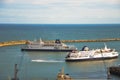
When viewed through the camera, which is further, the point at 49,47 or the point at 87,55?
the point at 49,47

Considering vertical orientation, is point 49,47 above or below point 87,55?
above

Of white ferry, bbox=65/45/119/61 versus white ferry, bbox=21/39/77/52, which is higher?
white ferry, bbox=21/39/77/52

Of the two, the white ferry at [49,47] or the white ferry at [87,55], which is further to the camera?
the white ferry at [49,47]

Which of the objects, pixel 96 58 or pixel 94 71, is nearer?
pixel 94 71

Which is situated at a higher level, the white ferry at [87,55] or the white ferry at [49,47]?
the white ferry at [49,47]

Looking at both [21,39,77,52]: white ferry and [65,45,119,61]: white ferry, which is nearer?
[65,45,119,61]: white ferry

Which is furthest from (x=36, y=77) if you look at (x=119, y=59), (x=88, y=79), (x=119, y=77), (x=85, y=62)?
(x=119, y=59)

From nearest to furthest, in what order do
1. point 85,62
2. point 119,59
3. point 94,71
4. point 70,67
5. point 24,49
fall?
point 94,71
point 70,67
point 85,62
point 119,59
point 24,49

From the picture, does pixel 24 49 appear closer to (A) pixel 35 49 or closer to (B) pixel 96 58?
(A) pixel 35 49

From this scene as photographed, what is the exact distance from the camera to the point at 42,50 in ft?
136

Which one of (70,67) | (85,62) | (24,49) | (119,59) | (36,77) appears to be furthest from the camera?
(24,49)

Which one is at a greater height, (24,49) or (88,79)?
(24,49)

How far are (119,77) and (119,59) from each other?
1055 centimetres

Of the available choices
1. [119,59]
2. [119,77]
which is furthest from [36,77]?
[119,59]
